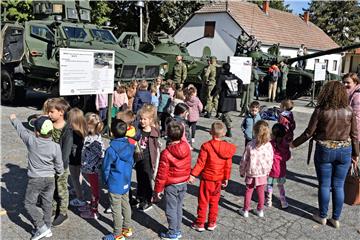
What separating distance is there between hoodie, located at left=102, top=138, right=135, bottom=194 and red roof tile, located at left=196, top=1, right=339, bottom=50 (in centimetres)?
2461

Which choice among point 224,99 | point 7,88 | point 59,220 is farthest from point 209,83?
point 59,220

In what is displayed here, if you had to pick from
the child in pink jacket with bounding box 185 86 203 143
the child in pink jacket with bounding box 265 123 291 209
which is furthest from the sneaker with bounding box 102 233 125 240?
the child in pink jacket with bounding box 185 86 203 143

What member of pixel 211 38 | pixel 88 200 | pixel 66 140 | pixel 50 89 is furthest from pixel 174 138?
pixel 211 38

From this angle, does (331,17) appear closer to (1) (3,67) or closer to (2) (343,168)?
(1) (3,67)

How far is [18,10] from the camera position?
23188 mm

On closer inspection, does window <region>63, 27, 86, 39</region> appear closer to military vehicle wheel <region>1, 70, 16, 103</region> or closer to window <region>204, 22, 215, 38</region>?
military vehicle wheel <region>1, 70, 16, 103</region>

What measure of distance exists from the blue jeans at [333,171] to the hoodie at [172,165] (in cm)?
166

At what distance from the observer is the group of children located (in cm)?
387

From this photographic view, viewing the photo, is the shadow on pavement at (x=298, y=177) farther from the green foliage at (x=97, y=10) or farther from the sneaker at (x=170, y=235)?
the green foliage at (x=97, y=10)

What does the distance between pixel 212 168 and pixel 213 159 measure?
10cm

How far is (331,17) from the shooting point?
165ft

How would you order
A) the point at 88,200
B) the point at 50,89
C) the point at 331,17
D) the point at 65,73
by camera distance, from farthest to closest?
1. the point at 331,17
2. the point at 50,89
3. the point at 65,73
4. the point at 88,200

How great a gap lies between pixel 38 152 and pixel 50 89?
6.41 metres

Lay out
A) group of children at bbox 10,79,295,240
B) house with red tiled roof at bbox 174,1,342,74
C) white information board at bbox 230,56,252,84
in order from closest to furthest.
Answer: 1. group of children at bbox 10,79,295,240
2. white information board at bbox 230,56,252,84
3. house with red tiled roof at bbox 174,1,342,74
